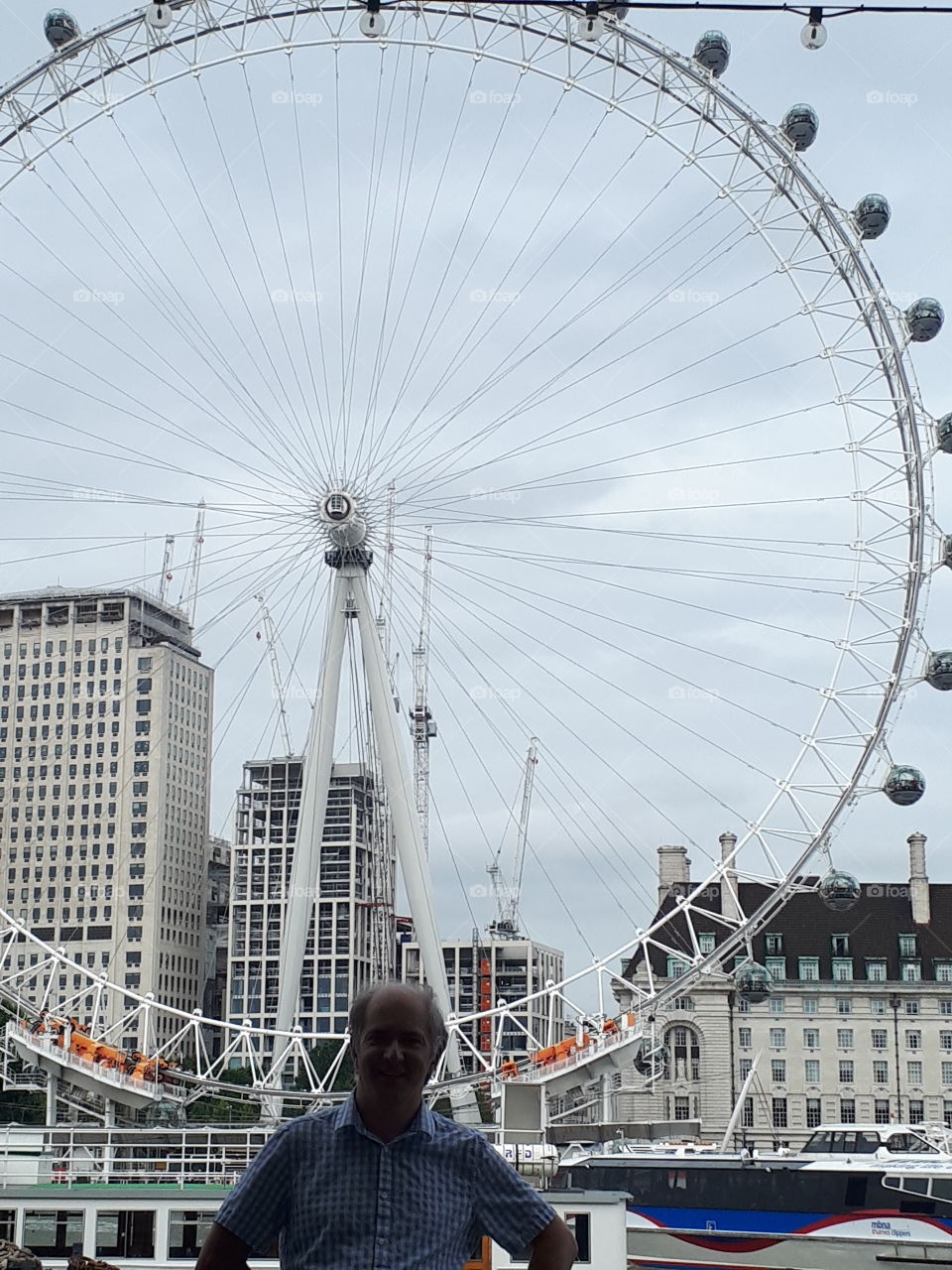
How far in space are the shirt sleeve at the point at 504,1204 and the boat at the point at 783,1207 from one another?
33.3m

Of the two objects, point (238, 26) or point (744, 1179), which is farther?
point (238, 26)

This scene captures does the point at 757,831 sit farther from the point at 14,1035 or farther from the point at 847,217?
the point at 14,1035

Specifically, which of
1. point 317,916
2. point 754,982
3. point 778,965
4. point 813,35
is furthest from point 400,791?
point 317,916

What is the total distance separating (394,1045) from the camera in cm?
536

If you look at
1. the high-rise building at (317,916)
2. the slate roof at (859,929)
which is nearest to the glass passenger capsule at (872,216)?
the slate roof at (859,929)

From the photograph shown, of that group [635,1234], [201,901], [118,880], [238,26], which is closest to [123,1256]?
[635,1234]

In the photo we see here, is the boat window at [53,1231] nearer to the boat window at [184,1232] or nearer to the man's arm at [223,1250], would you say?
the boat window at [184,1232]

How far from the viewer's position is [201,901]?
625 feet

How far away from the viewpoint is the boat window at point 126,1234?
2681 cm

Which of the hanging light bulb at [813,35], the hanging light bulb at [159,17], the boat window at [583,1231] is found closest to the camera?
the hanging light bulb at [813,35]

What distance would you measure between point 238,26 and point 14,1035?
31.4 m

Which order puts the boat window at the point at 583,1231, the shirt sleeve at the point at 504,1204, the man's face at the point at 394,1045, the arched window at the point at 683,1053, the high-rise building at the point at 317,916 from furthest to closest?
1. the high-rise building at the point at 317,916
2. the arched window at the point at 683,1053
3. the boat window at the point at 583,1231
4. the shirt sleeve at the point at 504,1204
5. the man's face at the point at 394,1045

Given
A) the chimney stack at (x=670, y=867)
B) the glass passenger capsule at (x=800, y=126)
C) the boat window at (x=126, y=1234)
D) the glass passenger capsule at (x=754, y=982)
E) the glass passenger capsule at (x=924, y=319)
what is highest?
the glass passenger capsule at (x=800, y=126)

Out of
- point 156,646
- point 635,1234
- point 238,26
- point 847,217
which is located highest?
point 156,646
